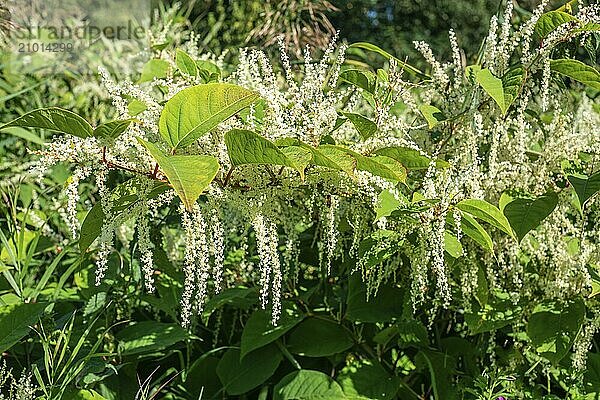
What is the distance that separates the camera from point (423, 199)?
4.16ft

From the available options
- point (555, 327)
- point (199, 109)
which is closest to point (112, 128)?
point (199, 109)

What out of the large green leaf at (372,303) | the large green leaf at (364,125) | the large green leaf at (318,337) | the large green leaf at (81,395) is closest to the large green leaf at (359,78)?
the large green leaf at (364,125)

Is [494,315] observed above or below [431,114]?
below

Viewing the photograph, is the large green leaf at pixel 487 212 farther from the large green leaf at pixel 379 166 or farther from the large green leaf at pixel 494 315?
the large green leaf at pixel 494 315

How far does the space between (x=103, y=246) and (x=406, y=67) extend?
0.69 meters

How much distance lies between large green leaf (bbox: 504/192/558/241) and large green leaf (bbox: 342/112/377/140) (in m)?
0.31

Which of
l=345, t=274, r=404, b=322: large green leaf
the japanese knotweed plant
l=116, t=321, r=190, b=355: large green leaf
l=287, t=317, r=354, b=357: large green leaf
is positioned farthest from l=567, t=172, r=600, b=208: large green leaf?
l=116, t=321, r=190, b=355: large green leaf

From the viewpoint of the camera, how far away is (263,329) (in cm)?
160

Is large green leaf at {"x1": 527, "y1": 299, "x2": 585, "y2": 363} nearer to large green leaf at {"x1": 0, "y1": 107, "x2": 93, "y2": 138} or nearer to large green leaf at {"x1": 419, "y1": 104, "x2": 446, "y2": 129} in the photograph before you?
large green leaf at {"x1": 419, "y1": 104, "x2": 446, "y2": 129}

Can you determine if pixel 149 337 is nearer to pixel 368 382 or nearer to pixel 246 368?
pixel 246 368

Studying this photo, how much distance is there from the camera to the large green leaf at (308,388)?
152cm

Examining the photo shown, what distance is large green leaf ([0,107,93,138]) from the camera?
3.49 ft

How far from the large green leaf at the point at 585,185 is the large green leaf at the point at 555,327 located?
33 cm

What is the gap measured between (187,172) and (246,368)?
0.81 meters
